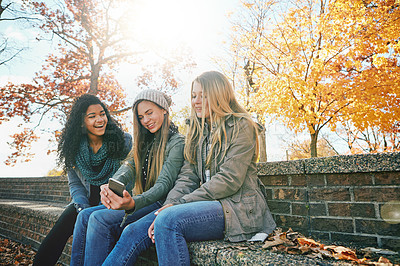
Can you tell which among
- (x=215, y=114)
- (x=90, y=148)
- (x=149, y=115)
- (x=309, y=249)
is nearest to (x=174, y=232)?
(x=309, y=249)

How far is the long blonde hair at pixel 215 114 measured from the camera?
2023 millimetres

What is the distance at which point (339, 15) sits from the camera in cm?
775

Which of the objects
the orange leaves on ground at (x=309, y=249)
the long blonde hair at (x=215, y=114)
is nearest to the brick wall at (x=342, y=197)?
the orange leaves on ground at (x=309, y=249)

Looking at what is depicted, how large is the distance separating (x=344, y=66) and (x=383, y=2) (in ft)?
6.48

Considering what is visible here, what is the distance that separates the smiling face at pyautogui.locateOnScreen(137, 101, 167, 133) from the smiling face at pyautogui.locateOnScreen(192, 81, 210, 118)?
45 centimetres

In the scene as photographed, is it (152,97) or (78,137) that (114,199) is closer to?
(152,97)

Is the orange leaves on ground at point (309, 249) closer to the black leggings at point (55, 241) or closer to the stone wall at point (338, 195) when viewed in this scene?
the stone wall at point (338, 195)

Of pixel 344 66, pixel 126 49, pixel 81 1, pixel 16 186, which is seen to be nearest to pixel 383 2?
pixel 344 66

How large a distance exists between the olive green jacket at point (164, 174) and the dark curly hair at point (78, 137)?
482 millimetres

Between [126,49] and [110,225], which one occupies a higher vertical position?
[126,49]

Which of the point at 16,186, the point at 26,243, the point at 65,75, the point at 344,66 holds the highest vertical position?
the point at 65,75

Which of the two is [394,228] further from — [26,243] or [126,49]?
[126,49]

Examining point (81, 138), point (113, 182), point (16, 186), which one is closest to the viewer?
point (113, 182)

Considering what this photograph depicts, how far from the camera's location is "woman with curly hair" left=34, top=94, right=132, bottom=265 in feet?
9.30
